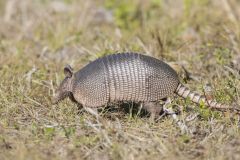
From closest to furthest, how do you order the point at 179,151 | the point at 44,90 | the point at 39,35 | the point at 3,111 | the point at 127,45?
the point at 179,151 → the point at 3,111 → the point at 44,90 → the point at 127,45 → the point at 39,35

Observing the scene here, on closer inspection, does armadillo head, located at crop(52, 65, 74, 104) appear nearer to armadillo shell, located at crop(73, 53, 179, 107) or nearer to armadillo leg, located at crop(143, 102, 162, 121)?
armadillo shell, located at crop(73, 53, 179, 107)

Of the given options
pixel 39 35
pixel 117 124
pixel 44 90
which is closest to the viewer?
pixel 117 124

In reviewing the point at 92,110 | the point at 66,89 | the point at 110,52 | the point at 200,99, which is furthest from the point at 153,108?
the point at 110,52

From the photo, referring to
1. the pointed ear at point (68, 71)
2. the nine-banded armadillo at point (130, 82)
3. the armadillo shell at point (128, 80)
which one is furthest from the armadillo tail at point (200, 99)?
the pointed ear at point (68, 71)

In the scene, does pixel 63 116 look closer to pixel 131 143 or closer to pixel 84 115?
pixel 84 115

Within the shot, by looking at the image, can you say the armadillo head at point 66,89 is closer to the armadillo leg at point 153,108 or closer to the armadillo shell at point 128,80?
the armadillo shell at point 128,80

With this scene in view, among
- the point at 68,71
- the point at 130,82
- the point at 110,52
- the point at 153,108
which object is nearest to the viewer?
the point at 130,82

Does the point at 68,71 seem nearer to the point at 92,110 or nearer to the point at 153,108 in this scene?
the point at 92,110

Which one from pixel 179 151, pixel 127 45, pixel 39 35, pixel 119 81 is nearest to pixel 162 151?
pixel 179 151
